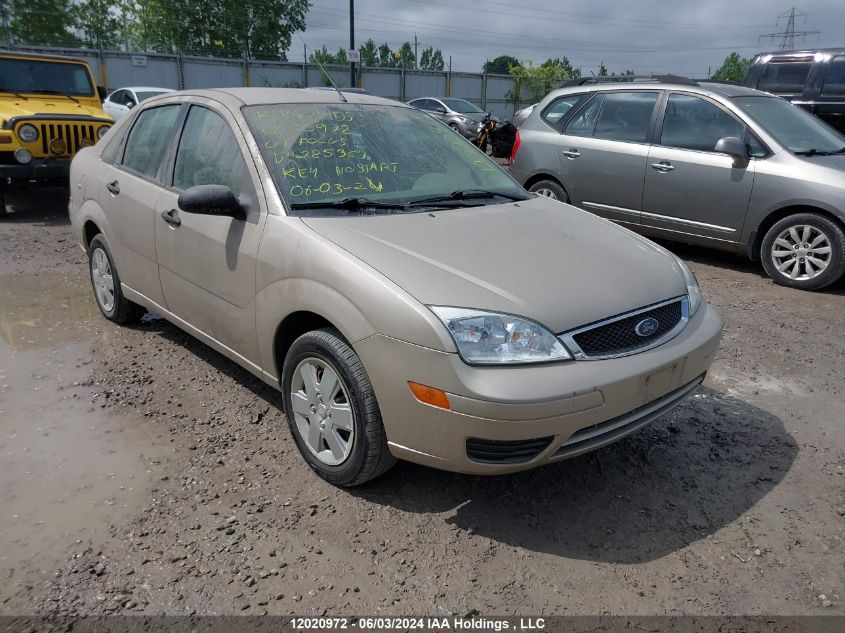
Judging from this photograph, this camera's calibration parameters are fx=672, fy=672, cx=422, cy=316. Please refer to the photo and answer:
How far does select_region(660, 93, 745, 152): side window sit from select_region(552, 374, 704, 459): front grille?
4.49 meters

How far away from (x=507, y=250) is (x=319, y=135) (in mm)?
1245

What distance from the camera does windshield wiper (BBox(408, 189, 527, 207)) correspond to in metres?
3.44

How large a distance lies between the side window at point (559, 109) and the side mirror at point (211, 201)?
5.50m

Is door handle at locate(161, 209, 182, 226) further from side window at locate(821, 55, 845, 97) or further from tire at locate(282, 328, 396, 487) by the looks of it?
side window at locate(821, 55, 845, 97)

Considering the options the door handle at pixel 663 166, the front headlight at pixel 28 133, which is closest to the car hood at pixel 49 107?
the front headlight at pixel 28 133

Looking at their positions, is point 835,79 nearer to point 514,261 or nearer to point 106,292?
point 514,261

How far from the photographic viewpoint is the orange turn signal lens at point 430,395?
2.46 metres

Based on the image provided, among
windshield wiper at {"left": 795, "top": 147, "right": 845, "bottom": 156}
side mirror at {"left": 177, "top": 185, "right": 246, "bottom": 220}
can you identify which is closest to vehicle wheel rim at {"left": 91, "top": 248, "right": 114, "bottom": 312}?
side mirror at {"left": 177, "top": 185, "right": 246, "bottom": 220}

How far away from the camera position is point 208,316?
3648mm

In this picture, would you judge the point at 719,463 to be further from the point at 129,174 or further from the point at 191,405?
the point at 129,174

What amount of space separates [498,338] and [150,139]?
9.74 ft

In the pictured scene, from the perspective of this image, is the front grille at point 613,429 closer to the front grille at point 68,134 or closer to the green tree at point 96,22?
the front grille at point 68,134

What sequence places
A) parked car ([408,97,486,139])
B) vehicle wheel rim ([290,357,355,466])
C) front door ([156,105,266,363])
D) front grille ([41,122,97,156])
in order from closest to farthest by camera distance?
vehicle wheel rim ([290,357,355,466]), front door ([156,105,266,363]), front grille ([41,122,97,156]), parked car ([408,97,486,139])

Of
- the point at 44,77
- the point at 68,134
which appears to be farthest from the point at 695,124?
the point at 44,77
